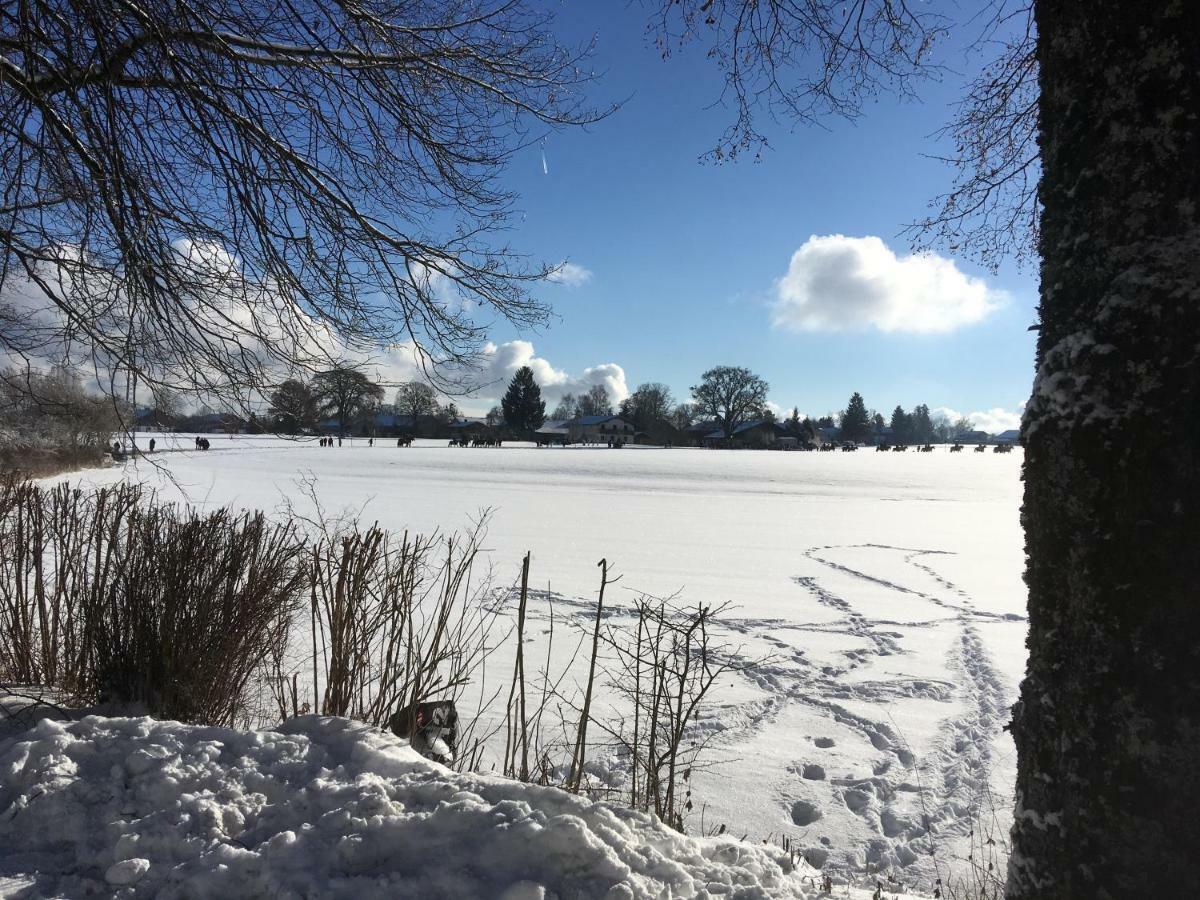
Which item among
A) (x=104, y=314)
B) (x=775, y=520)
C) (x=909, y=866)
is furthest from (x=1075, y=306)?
(x=775, y=520)

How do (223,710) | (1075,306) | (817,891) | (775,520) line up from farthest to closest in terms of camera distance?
(775,520)
(223,710)
(817,891)
(1075,306)

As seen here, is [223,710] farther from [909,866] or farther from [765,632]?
[765,632]

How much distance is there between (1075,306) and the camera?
5.48 ft

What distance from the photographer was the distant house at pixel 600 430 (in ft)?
337

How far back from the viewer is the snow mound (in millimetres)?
1974

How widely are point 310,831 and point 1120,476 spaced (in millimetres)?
2528

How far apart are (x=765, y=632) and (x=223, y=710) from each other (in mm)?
5235

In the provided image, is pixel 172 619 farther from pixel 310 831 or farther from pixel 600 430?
pixel 600 430

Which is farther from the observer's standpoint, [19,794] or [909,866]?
[909,866]

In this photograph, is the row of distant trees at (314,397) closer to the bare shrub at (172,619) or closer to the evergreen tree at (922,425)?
the bare shrub at (172,619)

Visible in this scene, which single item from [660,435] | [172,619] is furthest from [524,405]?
[172,619]

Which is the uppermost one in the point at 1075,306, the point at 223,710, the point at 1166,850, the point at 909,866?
the point at 1075,306

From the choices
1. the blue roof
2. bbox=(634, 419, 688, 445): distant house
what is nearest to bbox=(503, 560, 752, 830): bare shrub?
bbox=(634, 419, 688, 445): distant house

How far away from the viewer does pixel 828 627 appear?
7535 mm
